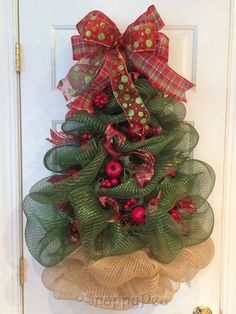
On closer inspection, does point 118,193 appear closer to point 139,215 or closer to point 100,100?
point 139,215

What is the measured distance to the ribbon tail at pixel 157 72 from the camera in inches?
33.3

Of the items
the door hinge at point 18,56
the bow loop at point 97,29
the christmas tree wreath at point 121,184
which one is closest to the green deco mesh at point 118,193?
the christmas tree wreath at point 121,184

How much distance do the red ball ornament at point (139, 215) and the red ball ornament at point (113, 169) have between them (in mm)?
103

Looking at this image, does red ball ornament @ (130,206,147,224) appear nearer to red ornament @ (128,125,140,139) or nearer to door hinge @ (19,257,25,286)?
red ornament @ (128,125,140,139)

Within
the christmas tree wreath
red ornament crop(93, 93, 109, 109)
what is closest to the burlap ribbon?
the christmas tree wreath

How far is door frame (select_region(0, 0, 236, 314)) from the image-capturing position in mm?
966

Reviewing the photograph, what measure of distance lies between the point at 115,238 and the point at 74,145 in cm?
28

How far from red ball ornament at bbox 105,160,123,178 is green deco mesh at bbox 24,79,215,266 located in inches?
0.8
